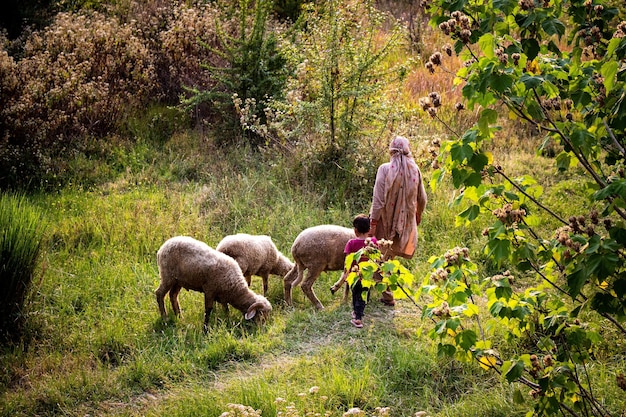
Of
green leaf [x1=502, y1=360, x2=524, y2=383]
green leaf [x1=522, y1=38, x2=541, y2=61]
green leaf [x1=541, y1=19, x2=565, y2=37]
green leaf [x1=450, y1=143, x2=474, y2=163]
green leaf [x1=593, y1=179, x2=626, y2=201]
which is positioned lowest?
green leaf [x1=502, y1=360, x2=524, y2=383]

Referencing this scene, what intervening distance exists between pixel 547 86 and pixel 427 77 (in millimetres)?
12736

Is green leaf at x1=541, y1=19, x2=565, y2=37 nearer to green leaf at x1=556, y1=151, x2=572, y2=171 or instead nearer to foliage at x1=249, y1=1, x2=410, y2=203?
green leaf at x1=556, y1=151, x2=572, y2=171

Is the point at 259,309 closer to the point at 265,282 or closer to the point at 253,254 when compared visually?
the point at 253,254

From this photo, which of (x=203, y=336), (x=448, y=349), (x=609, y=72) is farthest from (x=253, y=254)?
(x=609, y=72)

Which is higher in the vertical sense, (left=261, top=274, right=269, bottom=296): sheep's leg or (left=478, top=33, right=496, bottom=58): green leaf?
(left=478, top=33, right=496, bottom=58): green leaf

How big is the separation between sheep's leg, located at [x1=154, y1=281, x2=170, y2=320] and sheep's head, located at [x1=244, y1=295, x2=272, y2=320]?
1034 millimetres

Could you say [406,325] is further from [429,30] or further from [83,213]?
[429,30]

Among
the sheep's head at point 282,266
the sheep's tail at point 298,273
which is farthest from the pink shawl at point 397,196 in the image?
the sheep's head at point 282,266

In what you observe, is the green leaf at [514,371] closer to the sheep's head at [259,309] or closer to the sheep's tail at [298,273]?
the sheep's head at [259,309]

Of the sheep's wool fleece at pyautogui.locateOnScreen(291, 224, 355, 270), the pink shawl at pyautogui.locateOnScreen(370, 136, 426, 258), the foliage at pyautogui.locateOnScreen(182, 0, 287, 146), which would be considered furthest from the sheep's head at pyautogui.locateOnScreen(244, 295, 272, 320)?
the foliage at pyautogui.locateOnScreen(182, 0, 287, 146)

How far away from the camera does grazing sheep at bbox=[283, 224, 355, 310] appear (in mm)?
8508

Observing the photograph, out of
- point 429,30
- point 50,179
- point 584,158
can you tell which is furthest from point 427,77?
point 584,158

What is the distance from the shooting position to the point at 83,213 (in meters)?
11.1

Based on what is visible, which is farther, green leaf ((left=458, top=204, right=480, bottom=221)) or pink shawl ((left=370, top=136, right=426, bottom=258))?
pink shawl ((left=370, top=136, right=426, bottom=258))
